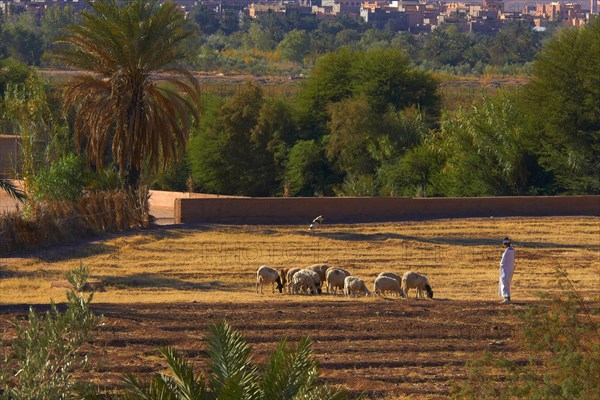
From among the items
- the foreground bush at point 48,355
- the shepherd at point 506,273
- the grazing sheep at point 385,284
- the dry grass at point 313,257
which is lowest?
the dry grass at point 313,257

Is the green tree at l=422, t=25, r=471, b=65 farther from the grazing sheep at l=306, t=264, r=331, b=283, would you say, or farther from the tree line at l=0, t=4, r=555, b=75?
the grazing sheep at l=306, t=264, r=331, b=283

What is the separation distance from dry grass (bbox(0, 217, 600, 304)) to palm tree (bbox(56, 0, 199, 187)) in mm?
2402

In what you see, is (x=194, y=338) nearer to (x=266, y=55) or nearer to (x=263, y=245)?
(x=263, y=245)

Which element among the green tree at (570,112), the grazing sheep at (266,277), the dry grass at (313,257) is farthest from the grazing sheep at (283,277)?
the green tree at (570,112)

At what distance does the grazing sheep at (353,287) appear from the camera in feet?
63.1

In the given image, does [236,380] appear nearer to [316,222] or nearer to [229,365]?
[229,365]

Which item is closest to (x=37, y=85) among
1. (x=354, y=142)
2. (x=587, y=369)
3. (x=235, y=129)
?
(x=235, y=129)

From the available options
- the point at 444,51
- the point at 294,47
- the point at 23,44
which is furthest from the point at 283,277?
the point at 294,47

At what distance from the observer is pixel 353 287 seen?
1925 cm

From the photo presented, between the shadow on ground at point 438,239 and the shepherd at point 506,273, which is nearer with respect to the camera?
the shepherd at point 506,273

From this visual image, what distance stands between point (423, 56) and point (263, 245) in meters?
89.7

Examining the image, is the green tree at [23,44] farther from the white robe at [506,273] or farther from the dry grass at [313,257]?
the white robe at [506,273]

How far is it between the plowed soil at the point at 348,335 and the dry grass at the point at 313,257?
1525 millimetres

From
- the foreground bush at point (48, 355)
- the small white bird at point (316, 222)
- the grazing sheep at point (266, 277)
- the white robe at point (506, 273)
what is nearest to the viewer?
the foreground bush at point (48, 355)
